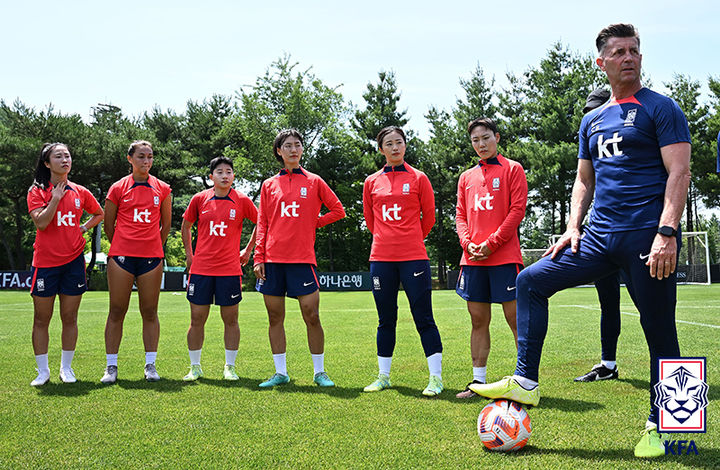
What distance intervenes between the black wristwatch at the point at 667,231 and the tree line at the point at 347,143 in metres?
37.7

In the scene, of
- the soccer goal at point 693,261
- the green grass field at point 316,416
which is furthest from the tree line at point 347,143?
the green grass field at point 316,416

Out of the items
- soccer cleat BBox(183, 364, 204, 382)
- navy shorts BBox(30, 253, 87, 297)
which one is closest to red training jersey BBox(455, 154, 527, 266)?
soccer cleat BBox(183, 364, 204, 382)

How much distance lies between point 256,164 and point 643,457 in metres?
45.4

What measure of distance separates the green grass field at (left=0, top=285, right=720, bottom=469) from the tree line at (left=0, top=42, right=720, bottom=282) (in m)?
35.2

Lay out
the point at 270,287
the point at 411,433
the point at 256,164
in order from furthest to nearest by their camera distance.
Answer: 1. the point at 256,164
2. the point at 270,287
3. the point at 411,433

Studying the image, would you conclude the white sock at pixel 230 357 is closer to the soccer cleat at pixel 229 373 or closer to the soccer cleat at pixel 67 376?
the soccer cleat at pixel 229 373

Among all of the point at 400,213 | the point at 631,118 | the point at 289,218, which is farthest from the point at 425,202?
the point at 631,118

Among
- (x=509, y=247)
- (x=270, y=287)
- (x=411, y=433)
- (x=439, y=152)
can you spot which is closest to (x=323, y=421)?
(x=411, y=433)

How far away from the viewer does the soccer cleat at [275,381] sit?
5477 millimetres

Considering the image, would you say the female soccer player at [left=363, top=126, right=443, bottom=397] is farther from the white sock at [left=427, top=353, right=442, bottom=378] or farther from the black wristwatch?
the black wristwatch

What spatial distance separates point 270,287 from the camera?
5613mm

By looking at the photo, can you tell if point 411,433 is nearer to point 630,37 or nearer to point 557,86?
point 630,37

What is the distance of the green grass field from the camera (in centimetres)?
332

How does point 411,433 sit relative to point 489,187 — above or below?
below
